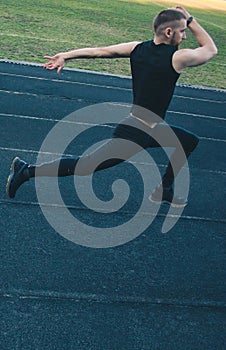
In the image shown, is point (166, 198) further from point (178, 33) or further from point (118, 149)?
point (178, 33)

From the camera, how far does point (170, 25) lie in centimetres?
490

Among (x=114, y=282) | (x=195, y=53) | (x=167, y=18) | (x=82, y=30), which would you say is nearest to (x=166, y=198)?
(x=195, y=53)

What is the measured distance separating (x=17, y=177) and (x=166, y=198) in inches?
60.8

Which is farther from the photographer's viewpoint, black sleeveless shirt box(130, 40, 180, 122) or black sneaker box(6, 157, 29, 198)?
black sneaker box(6, 157, 29, 198)

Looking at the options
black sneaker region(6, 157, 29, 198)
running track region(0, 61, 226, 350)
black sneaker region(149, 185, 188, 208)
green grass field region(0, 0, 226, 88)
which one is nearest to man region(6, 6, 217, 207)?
black sneaker region(6, 157, 29, 198)

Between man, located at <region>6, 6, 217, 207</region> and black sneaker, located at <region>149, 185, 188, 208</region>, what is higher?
man, located at <region>6, 6, 217, 207</region>

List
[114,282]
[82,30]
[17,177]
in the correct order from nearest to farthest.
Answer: [114,282], [17,177], [82,30]

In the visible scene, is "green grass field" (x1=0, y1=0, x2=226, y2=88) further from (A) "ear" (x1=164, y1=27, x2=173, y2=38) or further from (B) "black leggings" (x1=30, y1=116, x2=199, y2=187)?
(A) "ear" (x1=164, y1=27, x2=173, y2=38)

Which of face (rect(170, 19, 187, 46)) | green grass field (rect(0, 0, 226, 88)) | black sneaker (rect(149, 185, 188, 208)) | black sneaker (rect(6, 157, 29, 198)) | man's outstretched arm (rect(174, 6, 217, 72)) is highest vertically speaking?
face (rect(170, 19, 187, 46))

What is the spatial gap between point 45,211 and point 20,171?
0.43 m

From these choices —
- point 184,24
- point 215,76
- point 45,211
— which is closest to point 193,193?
point 45,211

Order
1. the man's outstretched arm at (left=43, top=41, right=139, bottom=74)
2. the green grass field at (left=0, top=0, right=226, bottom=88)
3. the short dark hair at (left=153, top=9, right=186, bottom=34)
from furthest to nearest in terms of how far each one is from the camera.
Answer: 1. the green grass field at (left=0, top=0, right=226, bottom=88)
2. the man's outstretched arm at (left=43, top=41, right=139, bottom=74)
3. the short dark hair at (left=153, top=9, right=186, bottom=34)

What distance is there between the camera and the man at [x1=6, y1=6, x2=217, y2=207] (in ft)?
16.3

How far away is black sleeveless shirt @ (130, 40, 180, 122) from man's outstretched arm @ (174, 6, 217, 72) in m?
0.07
